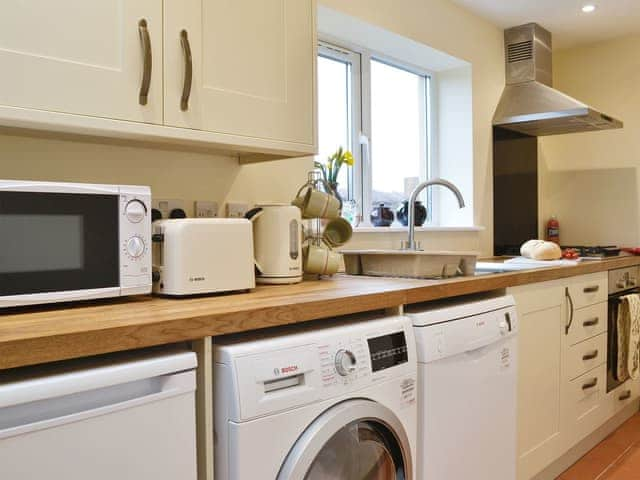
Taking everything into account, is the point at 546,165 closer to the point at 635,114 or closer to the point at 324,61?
the point at 635,114

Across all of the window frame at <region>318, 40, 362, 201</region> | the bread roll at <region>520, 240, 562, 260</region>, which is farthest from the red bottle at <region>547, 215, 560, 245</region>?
the window frame at <region>318, 40, 362, 201</region>

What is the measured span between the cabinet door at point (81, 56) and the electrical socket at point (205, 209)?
474 millimetres

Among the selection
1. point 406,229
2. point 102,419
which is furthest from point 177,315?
point 406,229

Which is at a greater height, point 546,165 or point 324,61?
point 324,61

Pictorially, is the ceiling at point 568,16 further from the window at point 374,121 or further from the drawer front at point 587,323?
the drawer front at point 587,323

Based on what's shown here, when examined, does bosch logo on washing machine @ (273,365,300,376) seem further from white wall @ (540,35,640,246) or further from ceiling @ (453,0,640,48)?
white wall @ (540,35,640,246)

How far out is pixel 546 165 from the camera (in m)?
3.98

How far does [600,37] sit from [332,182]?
7.79ft

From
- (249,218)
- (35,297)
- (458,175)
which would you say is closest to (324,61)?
(458,175)

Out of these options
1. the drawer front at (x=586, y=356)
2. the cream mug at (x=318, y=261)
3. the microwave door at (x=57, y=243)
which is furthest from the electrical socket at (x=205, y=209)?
the drawer front at (x=586, y=356)

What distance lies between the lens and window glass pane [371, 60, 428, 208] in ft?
9.79

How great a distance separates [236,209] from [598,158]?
2.88 metres

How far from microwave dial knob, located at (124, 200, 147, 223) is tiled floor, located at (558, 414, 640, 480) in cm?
215

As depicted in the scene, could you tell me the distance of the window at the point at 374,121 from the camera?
8.94 feet
